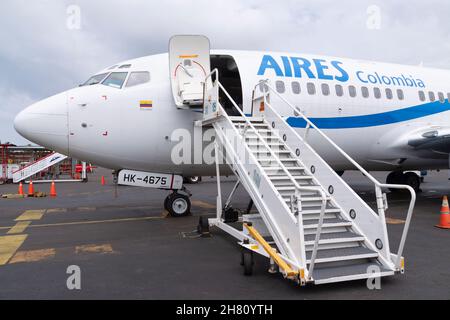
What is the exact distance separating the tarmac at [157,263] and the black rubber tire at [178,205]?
261 mm

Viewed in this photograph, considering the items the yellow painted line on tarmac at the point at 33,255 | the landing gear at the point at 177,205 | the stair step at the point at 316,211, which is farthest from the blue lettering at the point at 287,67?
the yellow painted line on tarmac at the point at 33,255

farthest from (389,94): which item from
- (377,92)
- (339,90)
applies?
(339,90)

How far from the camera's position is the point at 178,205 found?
998 centimetres

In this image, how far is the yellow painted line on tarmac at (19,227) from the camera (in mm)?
8630

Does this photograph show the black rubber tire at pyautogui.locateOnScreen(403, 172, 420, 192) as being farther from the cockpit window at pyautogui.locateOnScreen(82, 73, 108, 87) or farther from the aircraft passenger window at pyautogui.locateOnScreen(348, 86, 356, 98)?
the cockpit window at pyautogui.locateOnScreen(82, 73, 108, 87)

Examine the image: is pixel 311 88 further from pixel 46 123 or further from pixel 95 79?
pixel 46 123

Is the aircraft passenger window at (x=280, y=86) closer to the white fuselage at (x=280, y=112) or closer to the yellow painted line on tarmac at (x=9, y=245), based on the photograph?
the white fuselage at (x=280, y=112)

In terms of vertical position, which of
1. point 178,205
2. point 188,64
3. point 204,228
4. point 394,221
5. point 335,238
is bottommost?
point 394,221

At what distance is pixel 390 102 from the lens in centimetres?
1123

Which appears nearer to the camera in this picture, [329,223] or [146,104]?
[329,223]

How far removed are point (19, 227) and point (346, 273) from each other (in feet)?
26.5

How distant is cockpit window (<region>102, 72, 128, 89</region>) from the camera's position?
28.9 ft

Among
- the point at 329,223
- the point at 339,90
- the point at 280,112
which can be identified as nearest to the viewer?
the point at 329,223

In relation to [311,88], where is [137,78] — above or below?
above
